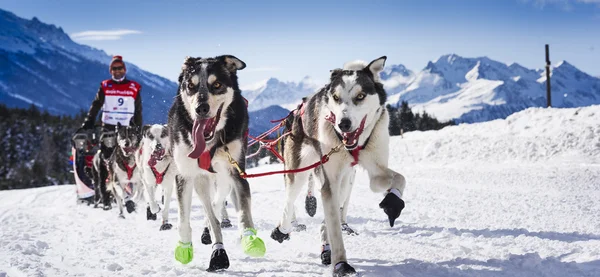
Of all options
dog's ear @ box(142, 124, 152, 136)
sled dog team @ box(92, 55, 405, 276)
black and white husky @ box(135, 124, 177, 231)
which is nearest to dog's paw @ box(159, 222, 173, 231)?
black and white husky @ box(135, 124, 177, 231)

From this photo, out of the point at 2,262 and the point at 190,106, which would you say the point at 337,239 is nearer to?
the point at 190,106

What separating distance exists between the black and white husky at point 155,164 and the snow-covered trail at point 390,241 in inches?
19.8

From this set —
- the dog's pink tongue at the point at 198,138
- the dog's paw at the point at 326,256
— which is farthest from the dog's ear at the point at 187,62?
the dog's paw at the point at 326,256

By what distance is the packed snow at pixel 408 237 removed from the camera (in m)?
4.18

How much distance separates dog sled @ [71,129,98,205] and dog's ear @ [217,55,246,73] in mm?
7939

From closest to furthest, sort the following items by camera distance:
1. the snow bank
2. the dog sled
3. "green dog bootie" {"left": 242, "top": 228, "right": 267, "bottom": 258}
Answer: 1. "green dog bootie" {"left": 242, "top": 228, "right": 267, "bottom": 258}
2. the dog sled
3. the snow bank

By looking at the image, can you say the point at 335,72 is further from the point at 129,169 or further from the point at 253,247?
the point at 129,169

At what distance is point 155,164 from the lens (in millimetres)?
8281

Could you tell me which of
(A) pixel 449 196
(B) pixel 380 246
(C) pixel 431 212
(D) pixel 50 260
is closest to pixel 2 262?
(D) pixel 50 260

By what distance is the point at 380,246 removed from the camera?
5207mm

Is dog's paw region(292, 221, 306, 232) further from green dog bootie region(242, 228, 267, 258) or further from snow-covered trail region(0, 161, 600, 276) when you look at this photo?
green dog bootie region(242, 228, 267, 258)

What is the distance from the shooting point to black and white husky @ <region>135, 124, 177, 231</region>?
8.04 m

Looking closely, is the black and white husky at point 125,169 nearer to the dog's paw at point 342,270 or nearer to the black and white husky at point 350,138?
the black and white husky at point 350,138

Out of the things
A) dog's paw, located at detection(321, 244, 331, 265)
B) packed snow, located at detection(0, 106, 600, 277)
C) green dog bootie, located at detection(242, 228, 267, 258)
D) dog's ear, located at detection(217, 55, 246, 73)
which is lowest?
packed snow, located at detection(0, 106, 600, 277)
